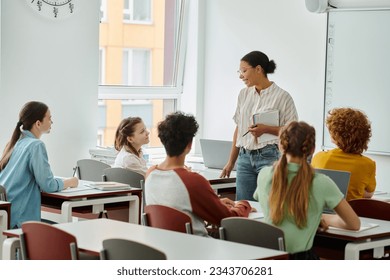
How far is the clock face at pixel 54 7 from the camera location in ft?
22.6

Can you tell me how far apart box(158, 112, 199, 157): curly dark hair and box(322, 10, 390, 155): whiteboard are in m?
3.16

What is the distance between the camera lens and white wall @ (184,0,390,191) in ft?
23.8

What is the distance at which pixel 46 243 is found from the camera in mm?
3328

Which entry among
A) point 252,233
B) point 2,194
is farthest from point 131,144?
point 252,233

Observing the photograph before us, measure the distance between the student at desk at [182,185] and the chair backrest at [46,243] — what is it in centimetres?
76

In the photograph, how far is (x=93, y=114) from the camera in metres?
7.38

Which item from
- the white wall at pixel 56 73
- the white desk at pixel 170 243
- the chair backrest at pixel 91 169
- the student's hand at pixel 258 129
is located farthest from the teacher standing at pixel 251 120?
the white wall at pixel 56 73

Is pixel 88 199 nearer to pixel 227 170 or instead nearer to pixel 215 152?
pixel 227 170

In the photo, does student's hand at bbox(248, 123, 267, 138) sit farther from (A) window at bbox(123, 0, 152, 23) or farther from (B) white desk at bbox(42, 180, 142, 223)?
(A) window at bbox(123, 0, 152, 23)

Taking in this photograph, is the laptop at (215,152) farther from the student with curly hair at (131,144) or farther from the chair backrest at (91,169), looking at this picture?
the chair backrest at (91,169)

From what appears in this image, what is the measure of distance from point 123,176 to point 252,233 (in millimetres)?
2359

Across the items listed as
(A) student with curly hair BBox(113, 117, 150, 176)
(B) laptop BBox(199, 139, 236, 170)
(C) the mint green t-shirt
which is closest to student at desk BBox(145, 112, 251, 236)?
(C) the mint green t-shirt
